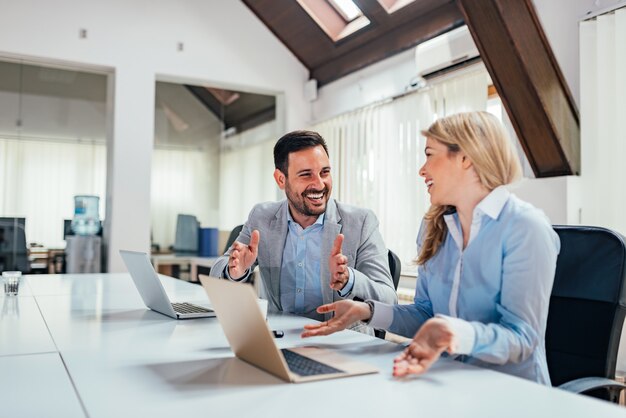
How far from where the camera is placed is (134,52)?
5.34 metres

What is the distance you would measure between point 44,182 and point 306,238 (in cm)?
355

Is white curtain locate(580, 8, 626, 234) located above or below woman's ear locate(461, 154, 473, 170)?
above

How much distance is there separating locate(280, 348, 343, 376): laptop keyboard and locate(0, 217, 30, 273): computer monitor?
4.39 m

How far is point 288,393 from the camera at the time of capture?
108cm

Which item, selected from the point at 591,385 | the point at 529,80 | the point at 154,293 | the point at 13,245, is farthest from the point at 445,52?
the point at 13,245

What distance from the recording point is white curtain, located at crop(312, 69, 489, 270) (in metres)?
4.28

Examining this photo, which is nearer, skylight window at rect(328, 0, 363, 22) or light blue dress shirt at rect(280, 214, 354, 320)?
light blue dress shirt at rect(280, 214, 354, 320)

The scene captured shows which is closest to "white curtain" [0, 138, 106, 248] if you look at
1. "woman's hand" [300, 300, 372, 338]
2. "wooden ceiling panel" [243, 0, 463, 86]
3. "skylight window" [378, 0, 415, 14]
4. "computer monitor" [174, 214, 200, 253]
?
"computer monitor" [174, 214, 200, 253]

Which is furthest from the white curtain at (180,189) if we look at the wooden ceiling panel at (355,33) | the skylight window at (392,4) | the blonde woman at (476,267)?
the blonde woman at (476,267)

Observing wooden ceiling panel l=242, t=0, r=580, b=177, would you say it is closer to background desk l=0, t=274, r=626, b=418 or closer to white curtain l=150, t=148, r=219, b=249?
background desk l=0, t=274, r=626, b=418

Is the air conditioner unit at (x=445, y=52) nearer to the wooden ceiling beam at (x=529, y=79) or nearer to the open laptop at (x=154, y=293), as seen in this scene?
the wooden ceiling beam at (x=529, y=79)

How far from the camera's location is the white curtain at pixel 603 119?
304 centimetres

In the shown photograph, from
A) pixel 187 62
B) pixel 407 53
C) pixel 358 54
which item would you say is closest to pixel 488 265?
pixel 407 53

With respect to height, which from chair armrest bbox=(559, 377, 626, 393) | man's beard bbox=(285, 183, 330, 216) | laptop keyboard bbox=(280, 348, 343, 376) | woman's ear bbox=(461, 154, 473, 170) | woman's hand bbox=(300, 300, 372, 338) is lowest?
chair armrest bbox=(559, 377, 626, 393)
